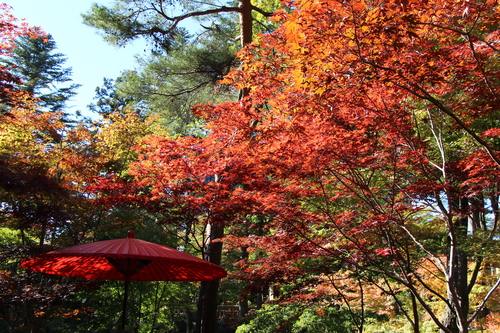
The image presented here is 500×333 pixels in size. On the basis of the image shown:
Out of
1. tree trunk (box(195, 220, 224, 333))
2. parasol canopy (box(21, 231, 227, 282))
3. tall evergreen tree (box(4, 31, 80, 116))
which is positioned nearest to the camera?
parasol canopy (box(21, 231, 227, 282))

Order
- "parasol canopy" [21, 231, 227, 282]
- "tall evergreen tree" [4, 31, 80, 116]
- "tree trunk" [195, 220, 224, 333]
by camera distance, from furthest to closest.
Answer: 1. "tall evergreen tree" [4, 31, 80, 116]
2. "tree trunk" [195, 220, 224, 333]
3. "parasol canopy" [21, 231, 227, 282]

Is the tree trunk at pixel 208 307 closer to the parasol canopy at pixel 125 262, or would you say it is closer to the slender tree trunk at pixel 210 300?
the slender tree trunk at pixel 210 300

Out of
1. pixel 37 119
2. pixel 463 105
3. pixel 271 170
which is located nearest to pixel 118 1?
pixel 37 119

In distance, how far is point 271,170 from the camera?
4254 millimetres

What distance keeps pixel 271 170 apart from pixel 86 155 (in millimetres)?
5651

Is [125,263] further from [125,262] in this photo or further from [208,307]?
[208,307]

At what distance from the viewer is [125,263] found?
11.0 ft

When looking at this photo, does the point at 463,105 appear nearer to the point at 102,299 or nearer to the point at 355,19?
the point at 355,19

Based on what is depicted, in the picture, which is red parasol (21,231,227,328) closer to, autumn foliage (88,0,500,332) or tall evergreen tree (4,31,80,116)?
autumn foliage (88,0,500,332)

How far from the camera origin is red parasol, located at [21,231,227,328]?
278 centimetres

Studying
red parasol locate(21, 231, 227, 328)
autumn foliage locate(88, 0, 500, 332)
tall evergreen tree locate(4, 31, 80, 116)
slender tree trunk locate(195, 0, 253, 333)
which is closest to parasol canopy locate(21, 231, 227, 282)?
red parasol locate(21, 231, 227, 328)

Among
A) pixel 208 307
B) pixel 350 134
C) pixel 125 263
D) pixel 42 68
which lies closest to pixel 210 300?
pixel 208 307

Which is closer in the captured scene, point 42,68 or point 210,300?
point 210,300

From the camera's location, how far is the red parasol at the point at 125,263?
109 inches
